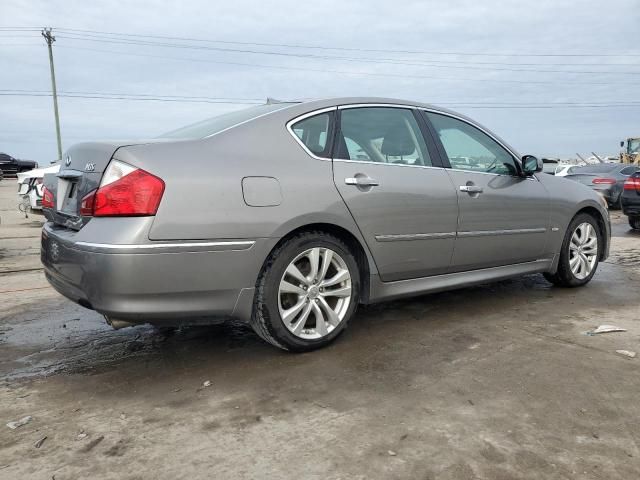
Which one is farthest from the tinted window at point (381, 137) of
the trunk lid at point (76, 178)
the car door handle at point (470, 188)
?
the trunk lid at point (76, 178)

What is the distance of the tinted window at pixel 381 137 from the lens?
3638mm

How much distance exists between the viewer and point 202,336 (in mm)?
3879

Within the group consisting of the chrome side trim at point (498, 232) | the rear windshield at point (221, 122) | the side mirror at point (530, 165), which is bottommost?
the chrome side trim at point (498, 232)

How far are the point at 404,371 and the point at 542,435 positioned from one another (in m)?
0.90

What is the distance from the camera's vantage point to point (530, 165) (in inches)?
182

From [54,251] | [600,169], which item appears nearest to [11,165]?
[600,169]

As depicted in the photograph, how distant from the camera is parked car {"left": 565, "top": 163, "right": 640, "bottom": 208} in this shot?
600 inches

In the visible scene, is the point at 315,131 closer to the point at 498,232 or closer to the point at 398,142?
the point at 398,142

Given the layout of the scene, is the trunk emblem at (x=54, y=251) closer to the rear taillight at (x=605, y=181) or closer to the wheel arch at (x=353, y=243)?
the wheel arch at (x=353, y=243)

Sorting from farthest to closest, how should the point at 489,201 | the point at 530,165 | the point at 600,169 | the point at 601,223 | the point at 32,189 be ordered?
the point at 600,169
the point at 32,189
the point at 601,223
the point at 530,165
the point at 489,201

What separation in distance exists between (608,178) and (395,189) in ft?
45.7

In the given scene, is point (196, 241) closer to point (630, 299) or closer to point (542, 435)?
point (542, 435)

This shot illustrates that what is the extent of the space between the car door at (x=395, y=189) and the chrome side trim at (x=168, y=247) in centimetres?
79

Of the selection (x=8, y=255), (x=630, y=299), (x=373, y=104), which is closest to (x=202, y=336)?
(x=373, y=104)
